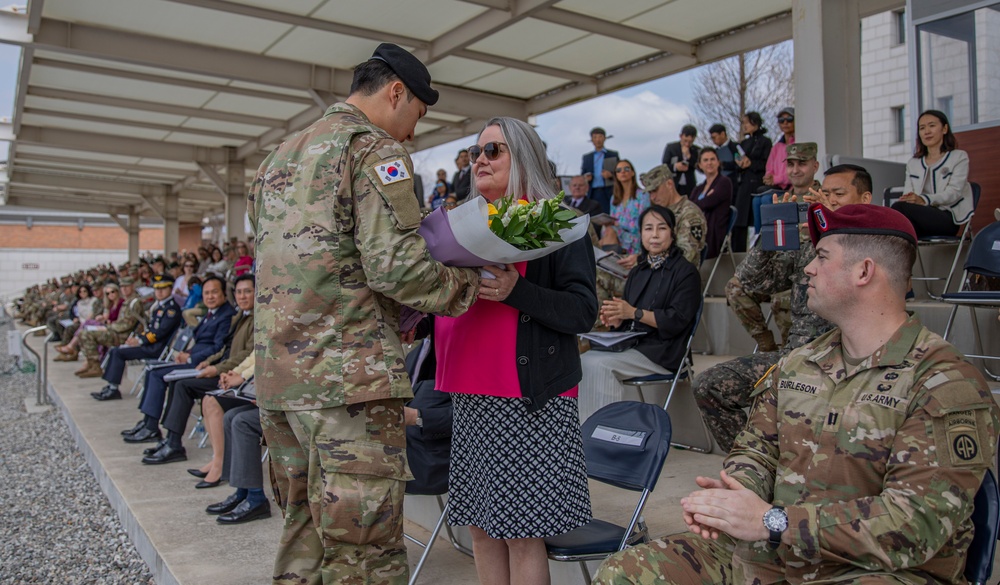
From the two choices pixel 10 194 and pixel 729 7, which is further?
pixel 10 194

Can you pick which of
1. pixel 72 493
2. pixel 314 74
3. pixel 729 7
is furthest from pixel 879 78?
pixel 72 493

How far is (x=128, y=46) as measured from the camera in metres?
9.98

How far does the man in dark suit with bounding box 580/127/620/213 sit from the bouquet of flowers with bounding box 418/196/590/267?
7.53 meters

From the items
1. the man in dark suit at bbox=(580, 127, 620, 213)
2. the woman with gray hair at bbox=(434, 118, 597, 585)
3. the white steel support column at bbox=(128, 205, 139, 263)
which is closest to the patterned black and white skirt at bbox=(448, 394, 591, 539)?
the woman with gray hair at bbox=(434, 118, 597, 585)

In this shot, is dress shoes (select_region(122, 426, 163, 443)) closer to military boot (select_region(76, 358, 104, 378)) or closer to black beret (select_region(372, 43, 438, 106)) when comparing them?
military boot (select_region(76, 358, 104, 378))

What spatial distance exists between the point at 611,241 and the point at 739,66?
47.5 feet

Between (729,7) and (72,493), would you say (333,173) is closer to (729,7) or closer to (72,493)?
(72,493)

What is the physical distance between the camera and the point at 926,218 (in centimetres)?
574

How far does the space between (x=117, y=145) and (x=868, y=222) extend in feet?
60.6

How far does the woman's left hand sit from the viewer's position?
2271mm

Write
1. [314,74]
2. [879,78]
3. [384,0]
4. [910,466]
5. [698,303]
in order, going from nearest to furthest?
[910,466] < [698,303] < [384,0] < [314,74] < [879,78]

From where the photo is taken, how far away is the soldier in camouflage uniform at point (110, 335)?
11.2 m

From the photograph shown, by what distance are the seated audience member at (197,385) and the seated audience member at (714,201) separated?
4.35m

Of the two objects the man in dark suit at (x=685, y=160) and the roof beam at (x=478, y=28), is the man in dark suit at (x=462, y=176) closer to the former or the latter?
the roof beam at (x=478, y=28)
